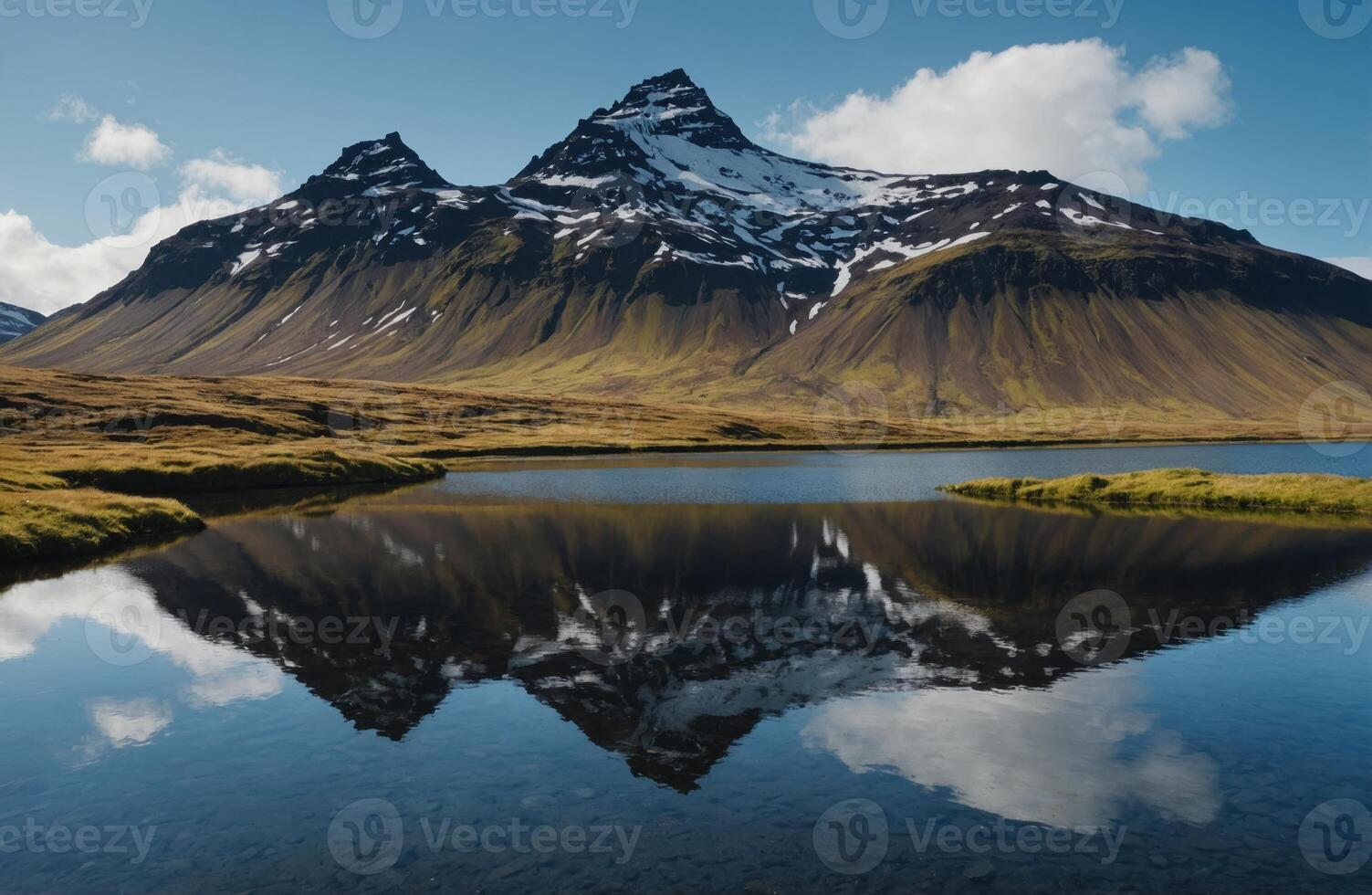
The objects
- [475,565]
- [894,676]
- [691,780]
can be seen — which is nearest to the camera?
[691,780]

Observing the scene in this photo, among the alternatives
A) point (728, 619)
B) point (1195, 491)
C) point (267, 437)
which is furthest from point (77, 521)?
point (1195, 491)

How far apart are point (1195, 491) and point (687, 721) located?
69.1 meters

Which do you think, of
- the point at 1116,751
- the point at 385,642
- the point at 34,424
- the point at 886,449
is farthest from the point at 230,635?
the point at 886,449

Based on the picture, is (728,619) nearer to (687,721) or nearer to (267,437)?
(687,721)

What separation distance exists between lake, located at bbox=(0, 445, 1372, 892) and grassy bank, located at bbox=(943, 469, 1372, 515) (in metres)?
24.8

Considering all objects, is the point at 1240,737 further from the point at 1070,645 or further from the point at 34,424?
the point at 34,424

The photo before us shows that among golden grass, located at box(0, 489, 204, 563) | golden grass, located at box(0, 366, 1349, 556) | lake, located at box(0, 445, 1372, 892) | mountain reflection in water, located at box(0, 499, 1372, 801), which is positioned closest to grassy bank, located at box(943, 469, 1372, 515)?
mountain reflection in water, located at box(0, 499, 1372, 801)

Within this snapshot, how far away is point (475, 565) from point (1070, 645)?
29742mm

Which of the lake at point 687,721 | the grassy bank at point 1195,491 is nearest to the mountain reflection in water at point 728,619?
the lake at point 687,721

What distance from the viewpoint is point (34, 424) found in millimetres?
112250

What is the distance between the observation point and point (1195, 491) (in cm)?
7406

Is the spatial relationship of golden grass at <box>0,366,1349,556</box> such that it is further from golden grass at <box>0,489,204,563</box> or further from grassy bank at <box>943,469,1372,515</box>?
grassy bank at <box>943,469,1372,515</box>

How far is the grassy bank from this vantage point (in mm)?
69312

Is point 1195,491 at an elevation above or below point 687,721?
above
